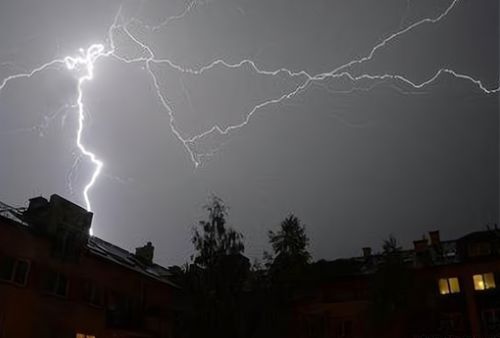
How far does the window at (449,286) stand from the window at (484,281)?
3.80 feet

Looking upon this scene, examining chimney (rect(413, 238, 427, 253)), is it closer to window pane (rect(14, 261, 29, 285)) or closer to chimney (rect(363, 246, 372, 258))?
chimney (rect(363, 246, 372, 258))

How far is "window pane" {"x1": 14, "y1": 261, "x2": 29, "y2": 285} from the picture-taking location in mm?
22328

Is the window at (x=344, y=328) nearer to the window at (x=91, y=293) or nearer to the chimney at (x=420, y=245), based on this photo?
the chimney at (x=420, y=245)

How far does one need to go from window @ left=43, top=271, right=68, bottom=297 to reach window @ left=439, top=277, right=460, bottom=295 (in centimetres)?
2468

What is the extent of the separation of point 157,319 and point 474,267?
69.6 ft

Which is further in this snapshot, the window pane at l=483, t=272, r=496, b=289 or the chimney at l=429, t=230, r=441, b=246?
the chimney at l=429, t=230, r=441, b=246

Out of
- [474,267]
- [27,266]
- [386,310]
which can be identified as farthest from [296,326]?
[27,266]

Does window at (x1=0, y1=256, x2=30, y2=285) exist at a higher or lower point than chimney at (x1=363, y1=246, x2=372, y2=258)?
lower

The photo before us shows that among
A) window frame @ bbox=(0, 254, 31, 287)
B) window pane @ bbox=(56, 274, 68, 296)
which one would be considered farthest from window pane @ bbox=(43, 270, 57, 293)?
window frame @ bbox=(0, 254, 31, 287)

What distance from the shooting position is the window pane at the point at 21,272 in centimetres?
2233

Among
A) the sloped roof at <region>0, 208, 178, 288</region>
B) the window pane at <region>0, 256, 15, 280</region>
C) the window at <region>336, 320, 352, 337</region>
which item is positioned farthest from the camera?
the window at <region>336, 320, 352, 337</region>

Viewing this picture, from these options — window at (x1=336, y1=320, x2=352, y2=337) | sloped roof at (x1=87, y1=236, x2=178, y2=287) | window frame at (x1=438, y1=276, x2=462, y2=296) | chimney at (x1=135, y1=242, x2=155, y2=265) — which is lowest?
window at (x1=336, y1=320, x2=352, y2=337)

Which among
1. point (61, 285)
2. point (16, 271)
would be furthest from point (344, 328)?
point (16, 271)

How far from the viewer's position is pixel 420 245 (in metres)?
39.3
